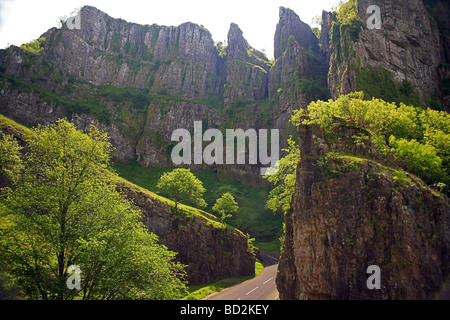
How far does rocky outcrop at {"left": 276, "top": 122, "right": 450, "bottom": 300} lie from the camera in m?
14.8

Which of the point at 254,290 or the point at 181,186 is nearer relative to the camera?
the point at 254,290

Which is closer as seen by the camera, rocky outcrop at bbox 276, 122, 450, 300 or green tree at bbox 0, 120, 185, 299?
rocky outcrop at bbox 276, 122, 450, 300

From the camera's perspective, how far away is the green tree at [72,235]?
14898mm

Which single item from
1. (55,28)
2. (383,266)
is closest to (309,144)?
(383,266)

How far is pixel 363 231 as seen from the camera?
16672mm

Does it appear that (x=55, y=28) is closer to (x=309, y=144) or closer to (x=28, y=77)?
(x=28, y=77)

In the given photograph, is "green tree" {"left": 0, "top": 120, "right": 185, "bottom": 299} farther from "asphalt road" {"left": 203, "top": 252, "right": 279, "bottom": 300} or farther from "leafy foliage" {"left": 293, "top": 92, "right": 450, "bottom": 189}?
"leafy foliage" {"left": 293, "top": 92, "right": 450, "bottom": 189}

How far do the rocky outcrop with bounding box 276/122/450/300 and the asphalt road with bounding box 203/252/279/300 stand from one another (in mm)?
6125

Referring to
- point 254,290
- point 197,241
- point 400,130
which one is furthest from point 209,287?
point 400,130

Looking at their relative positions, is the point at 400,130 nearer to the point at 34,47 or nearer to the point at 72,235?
the point at 72,235

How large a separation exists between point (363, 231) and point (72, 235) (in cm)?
1884

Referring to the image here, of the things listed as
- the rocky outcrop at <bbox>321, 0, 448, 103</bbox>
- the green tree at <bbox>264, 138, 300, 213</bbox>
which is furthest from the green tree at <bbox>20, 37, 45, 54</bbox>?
the green tree at <bbox>264, 138, 300, 213</bbox>

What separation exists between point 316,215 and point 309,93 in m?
72.0

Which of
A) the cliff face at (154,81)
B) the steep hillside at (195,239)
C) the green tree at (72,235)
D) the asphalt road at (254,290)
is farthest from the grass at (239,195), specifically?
the green tree at (72,235)
